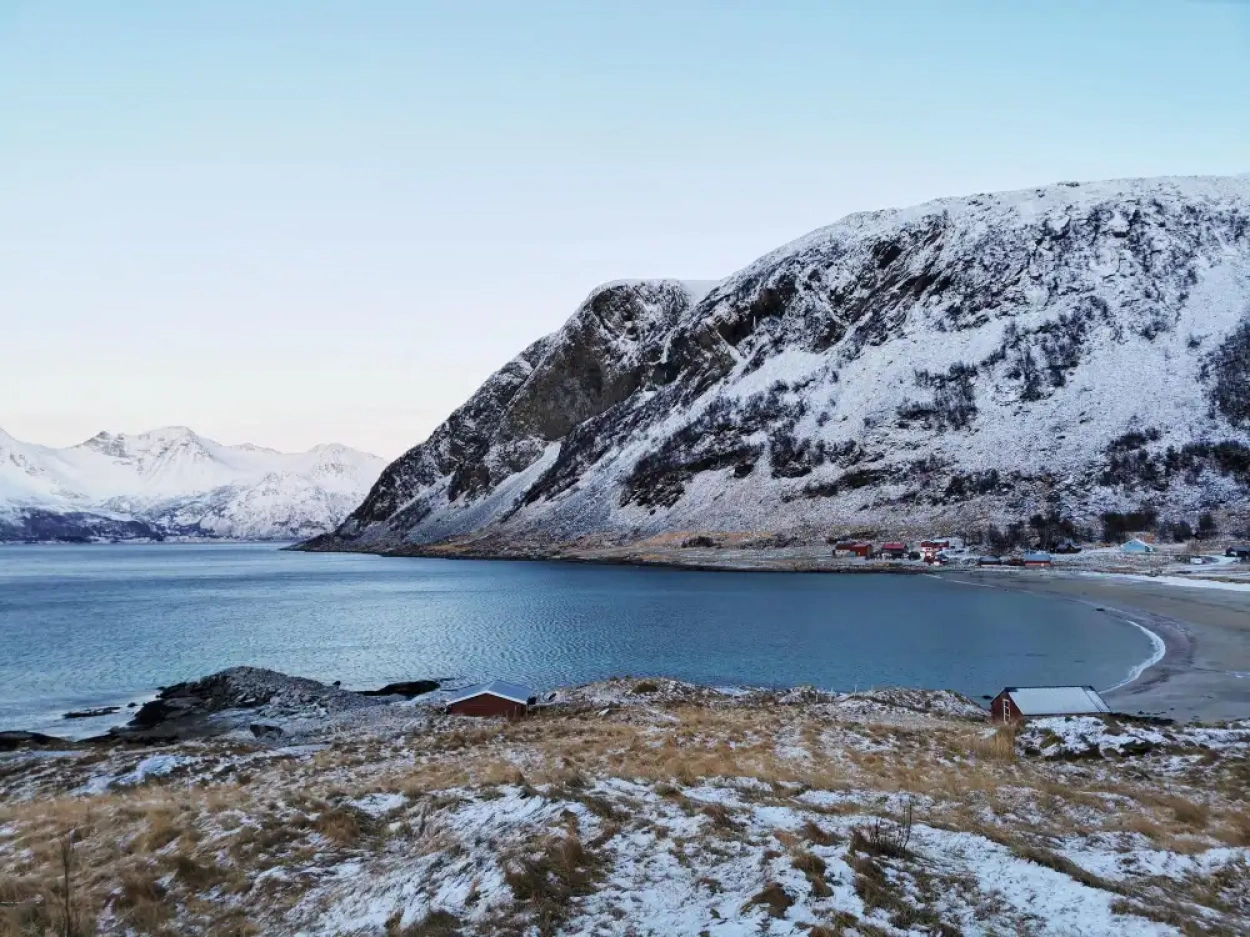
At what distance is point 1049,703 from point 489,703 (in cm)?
2303

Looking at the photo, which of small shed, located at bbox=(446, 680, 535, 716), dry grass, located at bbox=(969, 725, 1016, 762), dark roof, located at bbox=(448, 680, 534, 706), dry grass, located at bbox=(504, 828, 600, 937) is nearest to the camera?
dry grass, located at bbox=(504, 828, 600, 937)

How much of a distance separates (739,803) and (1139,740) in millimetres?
13990

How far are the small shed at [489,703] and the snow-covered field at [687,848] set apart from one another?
13632mm

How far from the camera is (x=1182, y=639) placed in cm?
5144

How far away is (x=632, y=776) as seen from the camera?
1606 cm

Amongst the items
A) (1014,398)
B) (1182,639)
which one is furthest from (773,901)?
(1014,398)

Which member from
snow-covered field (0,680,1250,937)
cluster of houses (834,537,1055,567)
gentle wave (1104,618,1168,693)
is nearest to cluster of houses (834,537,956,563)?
cluster of houses (834,537,1055,567)

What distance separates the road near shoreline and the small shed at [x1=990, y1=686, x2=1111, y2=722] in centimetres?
451

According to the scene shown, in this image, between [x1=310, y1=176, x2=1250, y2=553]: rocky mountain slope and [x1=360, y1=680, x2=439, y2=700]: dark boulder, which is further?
[x1=310, y1=176, x2=1250, y2=553]: rocky mountain slope

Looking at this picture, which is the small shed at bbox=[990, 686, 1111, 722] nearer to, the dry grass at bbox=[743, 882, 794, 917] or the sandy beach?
the sandy beach

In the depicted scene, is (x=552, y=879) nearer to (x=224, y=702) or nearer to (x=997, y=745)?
(x=997, y=745)

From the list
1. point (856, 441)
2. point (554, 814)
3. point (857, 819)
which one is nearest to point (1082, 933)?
point (857, 819)

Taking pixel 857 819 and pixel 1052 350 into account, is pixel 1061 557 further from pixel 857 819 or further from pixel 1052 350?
pixel 857 819

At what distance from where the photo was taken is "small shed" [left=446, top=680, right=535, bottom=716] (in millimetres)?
35344
